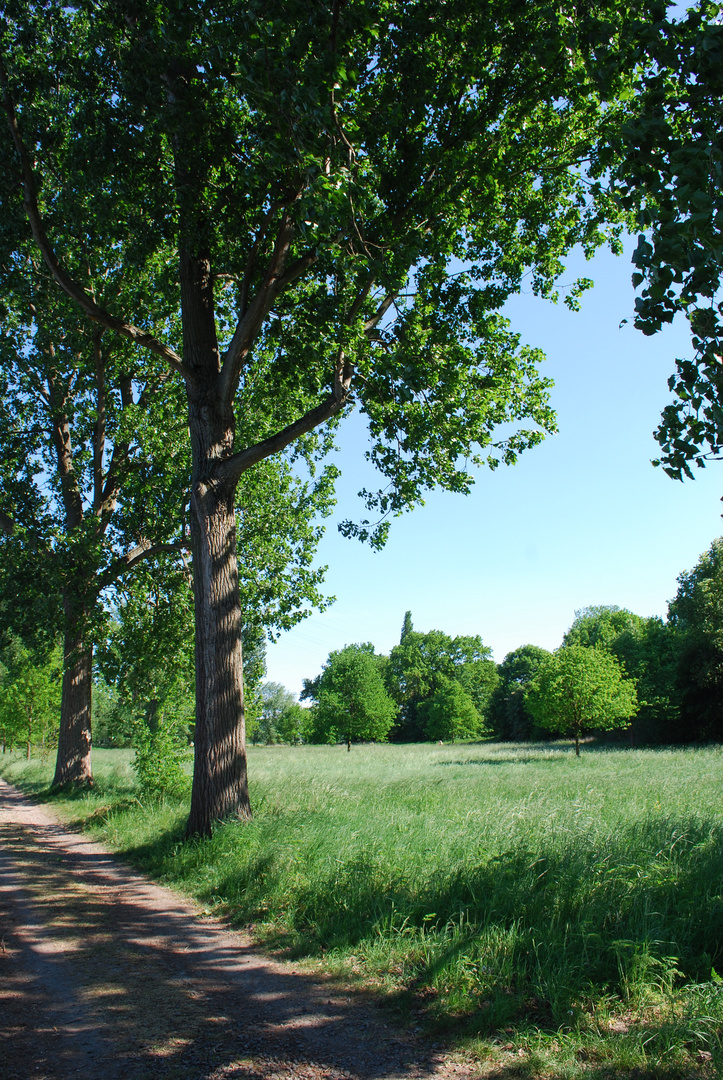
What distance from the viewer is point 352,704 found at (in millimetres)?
49938

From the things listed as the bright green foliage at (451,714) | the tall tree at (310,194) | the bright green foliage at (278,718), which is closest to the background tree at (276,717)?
the bright green foliage at (278,718)

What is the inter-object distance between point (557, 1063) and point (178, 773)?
9.54 metres

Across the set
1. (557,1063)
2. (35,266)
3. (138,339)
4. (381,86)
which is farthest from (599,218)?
(35,266)

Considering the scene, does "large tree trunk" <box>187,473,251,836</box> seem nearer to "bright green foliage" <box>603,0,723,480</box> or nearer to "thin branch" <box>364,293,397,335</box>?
"thin branch" <box>364,293,397,335</box>

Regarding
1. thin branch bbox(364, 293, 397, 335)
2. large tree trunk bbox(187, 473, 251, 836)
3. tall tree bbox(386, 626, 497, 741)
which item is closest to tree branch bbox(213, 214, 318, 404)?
thin branch bbox(364, 293, 397, 335)

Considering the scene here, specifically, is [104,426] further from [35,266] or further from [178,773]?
[178,773]

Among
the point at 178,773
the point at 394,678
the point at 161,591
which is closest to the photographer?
the point at 178,773

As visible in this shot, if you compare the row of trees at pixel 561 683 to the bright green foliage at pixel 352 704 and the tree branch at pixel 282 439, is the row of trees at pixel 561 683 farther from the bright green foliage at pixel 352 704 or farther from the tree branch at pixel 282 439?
the tree branch at pixel 282 439

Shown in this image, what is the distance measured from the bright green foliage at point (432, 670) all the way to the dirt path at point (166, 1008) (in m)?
68.3

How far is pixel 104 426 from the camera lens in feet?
54.6

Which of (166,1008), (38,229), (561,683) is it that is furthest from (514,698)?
(166,1008)

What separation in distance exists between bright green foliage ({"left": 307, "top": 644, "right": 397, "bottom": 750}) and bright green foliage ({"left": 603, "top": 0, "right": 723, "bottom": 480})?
47.7 metres

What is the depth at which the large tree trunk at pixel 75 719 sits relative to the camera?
16.0 metres

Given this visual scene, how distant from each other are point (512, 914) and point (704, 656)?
122 ft
